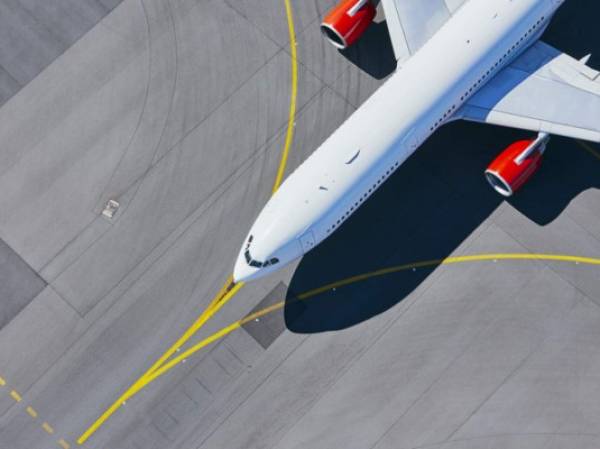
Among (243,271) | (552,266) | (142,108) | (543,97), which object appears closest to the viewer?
(243,271)

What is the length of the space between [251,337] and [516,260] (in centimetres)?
1181

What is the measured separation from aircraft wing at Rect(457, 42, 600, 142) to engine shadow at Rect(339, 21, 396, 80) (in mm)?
4795

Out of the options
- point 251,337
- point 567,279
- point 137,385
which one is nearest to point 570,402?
point 567,279

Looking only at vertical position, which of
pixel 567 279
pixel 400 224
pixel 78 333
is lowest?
pixel 567 279

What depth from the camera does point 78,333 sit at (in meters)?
33.1

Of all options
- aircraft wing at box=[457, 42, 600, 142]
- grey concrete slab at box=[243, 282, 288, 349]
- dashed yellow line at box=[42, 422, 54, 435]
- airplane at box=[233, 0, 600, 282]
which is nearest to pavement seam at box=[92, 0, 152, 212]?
airplane at box=[233, 0, 600, 282]

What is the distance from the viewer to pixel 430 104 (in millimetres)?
30297

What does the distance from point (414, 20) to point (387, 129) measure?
6.43m

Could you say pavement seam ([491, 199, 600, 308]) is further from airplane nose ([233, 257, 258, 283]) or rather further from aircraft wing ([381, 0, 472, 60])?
airplane nose ([233, 257, 258, 283])

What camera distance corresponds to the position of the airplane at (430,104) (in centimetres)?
2923

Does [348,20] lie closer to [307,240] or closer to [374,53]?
[374,53]

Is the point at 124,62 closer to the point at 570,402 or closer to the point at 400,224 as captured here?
the point at 400,224

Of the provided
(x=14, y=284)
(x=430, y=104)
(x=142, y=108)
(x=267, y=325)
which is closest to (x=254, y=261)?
(x=267, y=325)

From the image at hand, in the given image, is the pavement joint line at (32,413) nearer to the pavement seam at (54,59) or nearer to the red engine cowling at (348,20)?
the pavement seam at (54,59)
